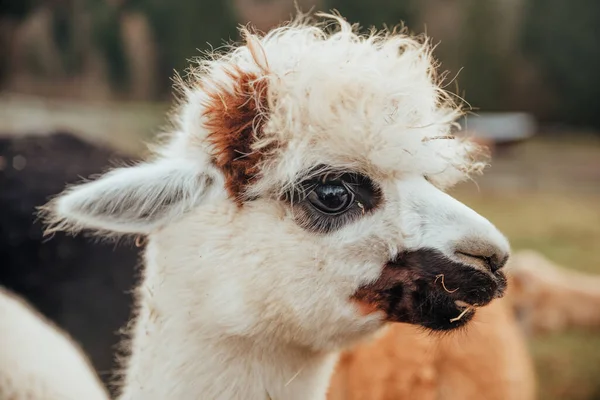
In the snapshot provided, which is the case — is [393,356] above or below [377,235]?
below

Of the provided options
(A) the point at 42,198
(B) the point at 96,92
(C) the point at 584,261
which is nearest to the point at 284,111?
(A) the point at 42,198

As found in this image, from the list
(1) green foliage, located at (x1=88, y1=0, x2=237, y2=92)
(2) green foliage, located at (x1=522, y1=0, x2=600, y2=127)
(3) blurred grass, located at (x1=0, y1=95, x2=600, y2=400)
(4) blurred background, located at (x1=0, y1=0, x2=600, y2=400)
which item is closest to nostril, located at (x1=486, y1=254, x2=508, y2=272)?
(4) blurred background, located at (x1=0, y1=0, x2=600, y2=400)

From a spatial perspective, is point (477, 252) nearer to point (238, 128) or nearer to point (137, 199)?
point (238, 128)

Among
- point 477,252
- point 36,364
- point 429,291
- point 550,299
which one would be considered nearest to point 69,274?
point 36,364

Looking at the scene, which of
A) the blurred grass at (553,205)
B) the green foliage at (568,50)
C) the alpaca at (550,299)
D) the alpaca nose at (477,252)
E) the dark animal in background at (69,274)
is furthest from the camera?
the green foliage at (568,50)

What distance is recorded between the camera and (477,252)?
155 cm

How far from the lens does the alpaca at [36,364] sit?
2199 millimetres

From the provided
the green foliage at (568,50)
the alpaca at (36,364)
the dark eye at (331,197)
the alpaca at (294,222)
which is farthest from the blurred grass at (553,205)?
the dark eye at (331,197)

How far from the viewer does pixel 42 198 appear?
323cm

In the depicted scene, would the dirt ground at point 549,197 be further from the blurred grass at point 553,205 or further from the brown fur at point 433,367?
the brown fur at point 433,367

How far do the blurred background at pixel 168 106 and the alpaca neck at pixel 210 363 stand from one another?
101 centimetres

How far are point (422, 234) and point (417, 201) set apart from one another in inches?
3.6

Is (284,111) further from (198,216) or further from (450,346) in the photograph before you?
(450,346)

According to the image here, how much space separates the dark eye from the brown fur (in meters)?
0.95
